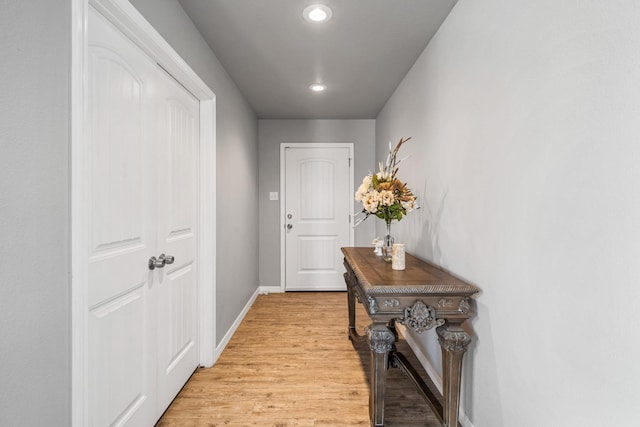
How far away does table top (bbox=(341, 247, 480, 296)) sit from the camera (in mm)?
1427

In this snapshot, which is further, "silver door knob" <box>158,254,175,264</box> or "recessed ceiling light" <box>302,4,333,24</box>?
"recessed ceiling light" <box>302,4,333,24</box>

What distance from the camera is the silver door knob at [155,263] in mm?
1597

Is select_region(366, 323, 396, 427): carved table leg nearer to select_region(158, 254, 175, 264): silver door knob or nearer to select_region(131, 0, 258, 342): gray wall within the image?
select_region(158, 254, 175, 264): silver door knob

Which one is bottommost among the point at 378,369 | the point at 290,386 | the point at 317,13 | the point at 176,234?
the point at 290,386

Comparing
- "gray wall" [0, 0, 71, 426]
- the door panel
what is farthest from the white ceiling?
"gray wall" [0, 0, 71, 426]

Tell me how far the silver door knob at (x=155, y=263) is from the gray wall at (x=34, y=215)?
0.58m

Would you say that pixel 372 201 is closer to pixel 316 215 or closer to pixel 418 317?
pixel 418 317

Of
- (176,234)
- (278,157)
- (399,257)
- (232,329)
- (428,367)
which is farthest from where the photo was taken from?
(278,157)

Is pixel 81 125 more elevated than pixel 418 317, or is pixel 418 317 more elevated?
pixel 81 125

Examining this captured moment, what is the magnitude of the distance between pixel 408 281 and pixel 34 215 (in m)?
1.44

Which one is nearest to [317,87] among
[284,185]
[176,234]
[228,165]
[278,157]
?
[228,165]

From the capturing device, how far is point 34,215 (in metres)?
0.88

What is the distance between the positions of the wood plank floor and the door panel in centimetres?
124

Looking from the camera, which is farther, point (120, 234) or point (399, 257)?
point (399, 257)
